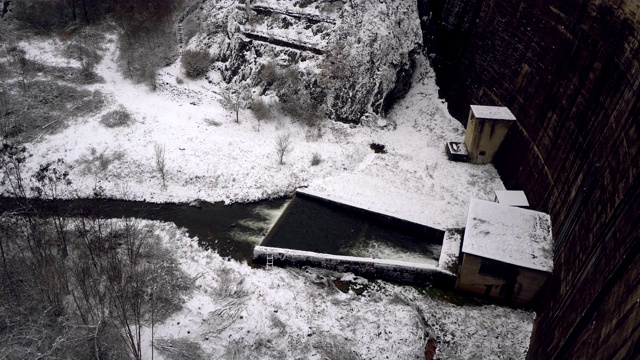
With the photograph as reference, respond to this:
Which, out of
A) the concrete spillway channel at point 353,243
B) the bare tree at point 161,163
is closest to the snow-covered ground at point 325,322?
the concrete spillway channel at point 353,243

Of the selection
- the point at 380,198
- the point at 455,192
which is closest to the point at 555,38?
the point at 455,192

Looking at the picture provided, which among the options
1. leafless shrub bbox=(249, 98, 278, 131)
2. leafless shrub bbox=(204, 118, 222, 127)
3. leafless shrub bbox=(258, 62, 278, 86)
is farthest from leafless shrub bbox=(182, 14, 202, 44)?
leafless shrub bbox=(204, 118, 222, 127)

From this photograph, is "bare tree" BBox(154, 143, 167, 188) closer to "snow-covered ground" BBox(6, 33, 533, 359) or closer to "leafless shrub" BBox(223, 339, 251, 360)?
"snow-covered ground" BBox(6, 33, 533, 359)

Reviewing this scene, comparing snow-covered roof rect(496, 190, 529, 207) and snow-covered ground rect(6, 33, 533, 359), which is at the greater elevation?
snow-covered roof rect(496, 190, 529, 207)

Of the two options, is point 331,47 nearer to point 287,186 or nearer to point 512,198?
point 287,186

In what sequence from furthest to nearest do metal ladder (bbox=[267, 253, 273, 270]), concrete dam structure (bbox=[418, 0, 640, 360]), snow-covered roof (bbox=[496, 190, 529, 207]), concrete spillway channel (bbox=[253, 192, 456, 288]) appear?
snow-covered roof (bbox=[496, 190, 529, 207])
metal ladder (bbox=[267, 253, 273, 270])
concrete spillway channel (bbox=[253, 192, 456, 288])
concrete dam structure (bbox=[418, 0, 640, 360])

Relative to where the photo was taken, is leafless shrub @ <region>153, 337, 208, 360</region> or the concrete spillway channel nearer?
leafless shrub @ <region>153, 337, 208, 360</region>

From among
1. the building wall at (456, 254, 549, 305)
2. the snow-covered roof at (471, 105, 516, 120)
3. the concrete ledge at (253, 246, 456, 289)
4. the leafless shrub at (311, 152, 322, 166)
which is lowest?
the concrete ledge at (253, 246, 456, 289)
